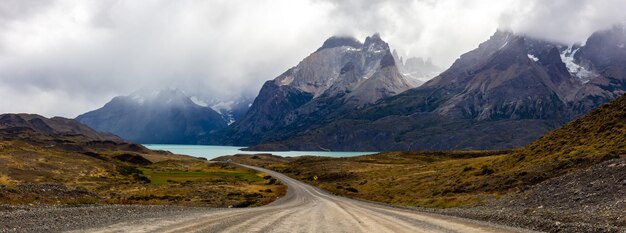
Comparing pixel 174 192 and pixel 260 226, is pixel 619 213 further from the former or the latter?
pixel 174 192

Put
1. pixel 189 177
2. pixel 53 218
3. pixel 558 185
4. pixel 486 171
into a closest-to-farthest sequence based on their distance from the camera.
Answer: pixel 53 218, pixel 558 185, pixel 486 171, pixel 189 177

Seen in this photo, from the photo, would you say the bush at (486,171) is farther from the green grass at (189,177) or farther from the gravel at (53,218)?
the green grass at (189,177)

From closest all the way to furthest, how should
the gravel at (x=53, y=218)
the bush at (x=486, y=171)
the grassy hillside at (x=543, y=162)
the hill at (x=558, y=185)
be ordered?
1. the gravel at (x=53, y=218)
2. the hill at (x=558, y=185)
3. the grassy hillside at (x=543, y=162)
4. the bush at (x=486, y=171)

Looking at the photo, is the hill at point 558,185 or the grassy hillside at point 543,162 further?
the grassy hillside at point 543,162

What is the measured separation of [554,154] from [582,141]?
12.5 ft

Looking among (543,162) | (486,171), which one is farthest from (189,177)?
(543,162)

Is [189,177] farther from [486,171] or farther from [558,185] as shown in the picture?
[558,185]

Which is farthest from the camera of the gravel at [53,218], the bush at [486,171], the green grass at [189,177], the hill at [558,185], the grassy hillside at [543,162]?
the green grass at [189,177]

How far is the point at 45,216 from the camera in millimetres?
30688

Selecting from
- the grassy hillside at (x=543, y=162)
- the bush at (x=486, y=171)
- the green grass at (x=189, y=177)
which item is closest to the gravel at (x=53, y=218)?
the grassy hillside at (x=543, y=162)

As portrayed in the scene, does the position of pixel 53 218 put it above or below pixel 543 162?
below

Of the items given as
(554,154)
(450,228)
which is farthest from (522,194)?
(450,228)

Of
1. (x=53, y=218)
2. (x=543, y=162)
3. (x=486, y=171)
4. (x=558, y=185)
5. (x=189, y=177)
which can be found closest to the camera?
(x=53, y=218)

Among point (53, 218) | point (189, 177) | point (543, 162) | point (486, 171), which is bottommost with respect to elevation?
point (53, 218)
